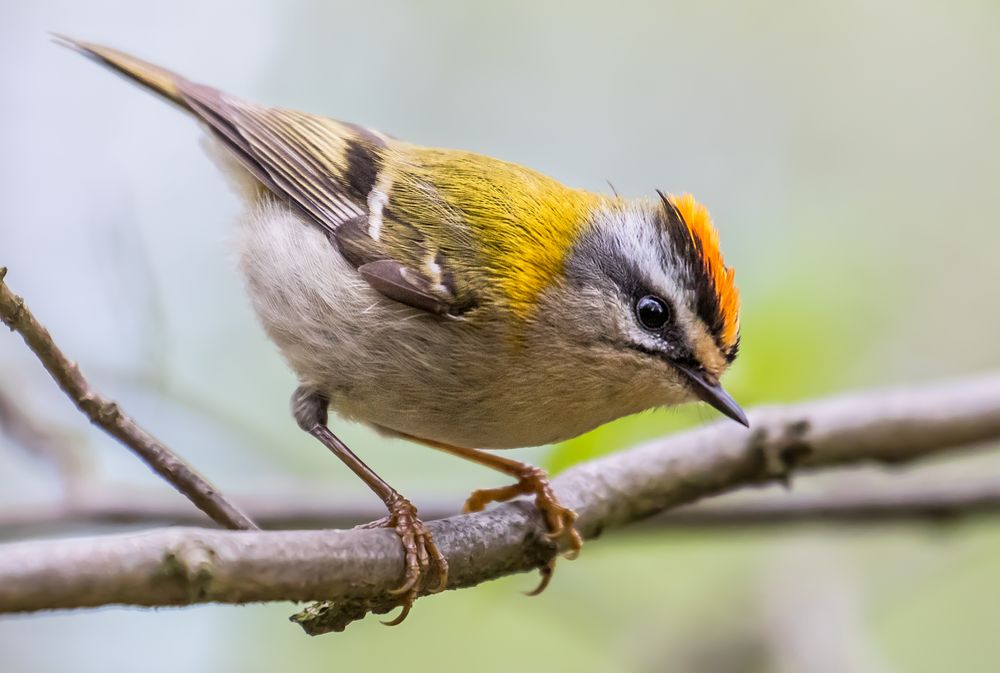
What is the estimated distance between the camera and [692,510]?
12.7 ft

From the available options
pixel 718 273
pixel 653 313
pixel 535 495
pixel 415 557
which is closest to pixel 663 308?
pixel 653 313

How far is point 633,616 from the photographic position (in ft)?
15.0

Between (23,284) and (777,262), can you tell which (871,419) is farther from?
(23,284)

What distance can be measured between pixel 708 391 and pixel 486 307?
0.71 metres

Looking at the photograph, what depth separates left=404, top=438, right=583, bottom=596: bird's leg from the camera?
2.95m

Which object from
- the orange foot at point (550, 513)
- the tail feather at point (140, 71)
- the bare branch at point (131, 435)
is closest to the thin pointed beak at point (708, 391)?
the orange foot at point (550, 513)

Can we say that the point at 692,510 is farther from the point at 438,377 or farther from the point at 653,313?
the point at 438,377

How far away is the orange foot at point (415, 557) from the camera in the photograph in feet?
7.95

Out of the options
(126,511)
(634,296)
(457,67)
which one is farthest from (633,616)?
(457,67)

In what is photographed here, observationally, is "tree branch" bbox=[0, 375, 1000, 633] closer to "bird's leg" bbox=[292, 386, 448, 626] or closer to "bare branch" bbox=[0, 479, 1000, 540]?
"bird's leg" bbox=[292, 386, 448, 626]

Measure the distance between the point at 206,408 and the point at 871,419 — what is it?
2654 millimetres

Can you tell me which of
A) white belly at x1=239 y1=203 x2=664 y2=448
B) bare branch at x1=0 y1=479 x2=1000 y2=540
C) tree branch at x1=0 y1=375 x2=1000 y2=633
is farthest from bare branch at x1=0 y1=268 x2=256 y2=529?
bare branch at x1=0 y1=479 x2=1000 y2=540

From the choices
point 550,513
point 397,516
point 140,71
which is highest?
point 140,71

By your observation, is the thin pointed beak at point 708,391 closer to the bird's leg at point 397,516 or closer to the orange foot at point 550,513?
the orange foot at point 550,513
